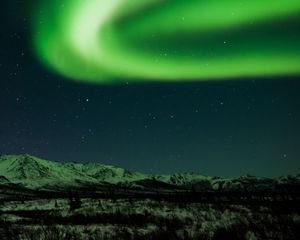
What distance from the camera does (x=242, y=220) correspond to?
2858 cm

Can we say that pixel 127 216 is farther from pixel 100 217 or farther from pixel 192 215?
pixel 192 215

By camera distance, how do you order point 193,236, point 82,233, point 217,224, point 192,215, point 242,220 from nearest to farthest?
1. point 193,236
2. point 82,233
3. point 217,224
4. point 242,220
5. point 192,215

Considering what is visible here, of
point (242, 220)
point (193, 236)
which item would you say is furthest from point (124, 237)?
point (242, 220)

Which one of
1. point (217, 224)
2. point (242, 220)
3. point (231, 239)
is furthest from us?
point (242, 220)

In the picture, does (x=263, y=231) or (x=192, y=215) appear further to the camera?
(x=192, y=215)

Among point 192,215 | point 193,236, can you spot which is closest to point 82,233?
point 193,236

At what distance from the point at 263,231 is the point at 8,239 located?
12.7m

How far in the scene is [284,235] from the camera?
21109 mm

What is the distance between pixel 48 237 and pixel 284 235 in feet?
36.7

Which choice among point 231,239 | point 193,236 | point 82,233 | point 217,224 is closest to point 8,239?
point 82,233

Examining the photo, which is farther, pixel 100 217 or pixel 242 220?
pixel 100 217

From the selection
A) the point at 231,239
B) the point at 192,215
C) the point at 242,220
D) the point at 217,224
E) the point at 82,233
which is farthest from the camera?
the point at 192,215

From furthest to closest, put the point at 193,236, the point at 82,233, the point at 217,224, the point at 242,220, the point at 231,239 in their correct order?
the point at 242,220
the point at 217,224
the point at 82,233
the point at 193,236
the point at 231,239

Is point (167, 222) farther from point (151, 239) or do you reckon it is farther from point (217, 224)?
point (151, 239)
